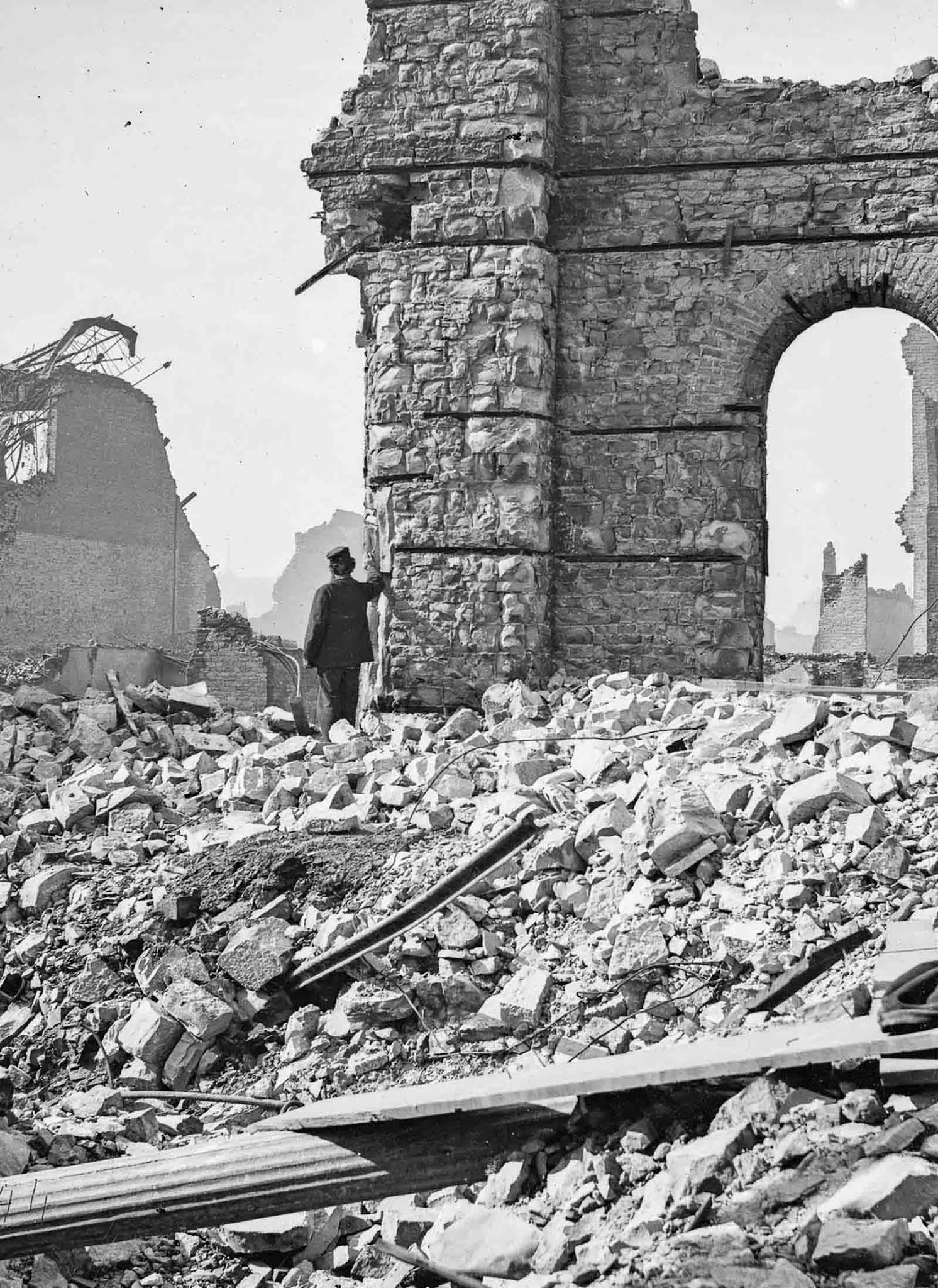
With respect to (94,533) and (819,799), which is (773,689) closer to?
(819,799)

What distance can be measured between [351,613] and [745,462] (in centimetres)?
291

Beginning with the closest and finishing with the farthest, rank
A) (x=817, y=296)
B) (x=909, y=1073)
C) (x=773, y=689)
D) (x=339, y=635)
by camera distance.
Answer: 1. (x=909, y=1073)
2. (x=773, y=689)
3. (x=817, y=296)
4. (x=339, y=635)

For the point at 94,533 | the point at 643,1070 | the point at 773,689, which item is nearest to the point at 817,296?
the point at 773,689

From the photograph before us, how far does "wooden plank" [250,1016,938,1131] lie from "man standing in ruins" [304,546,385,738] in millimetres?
5248

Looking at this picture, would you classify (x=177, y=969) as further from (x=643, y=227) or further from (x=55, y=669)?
(x=55, y=669)

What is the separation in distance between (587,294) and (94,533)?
2052 cm

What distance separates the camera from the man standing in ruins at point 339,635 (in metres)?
9.00

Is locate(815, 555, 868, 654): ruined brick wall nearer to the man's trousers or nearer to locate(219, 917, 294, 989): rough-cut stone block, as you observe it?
the man's trousers

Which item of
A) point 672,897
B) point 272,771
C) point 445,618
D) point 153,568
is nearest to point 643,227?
point 445,618

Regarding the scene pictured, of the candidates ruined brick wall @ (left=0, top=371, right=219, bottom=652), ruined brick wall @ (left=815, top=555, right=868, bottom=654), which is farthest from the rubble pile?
ruined brick wall @ (left=815, top=555, right=868, bottom=654)

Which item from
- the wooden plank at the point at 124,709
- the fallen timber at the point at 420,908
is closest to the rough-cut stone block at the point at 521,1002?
the fallen timber at the point at 420,908

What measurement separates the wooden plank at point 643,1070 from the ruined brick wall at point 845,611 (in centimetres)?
2525

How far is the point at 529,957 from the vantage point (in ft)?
16.9

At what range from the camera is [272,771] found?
24.2ft
